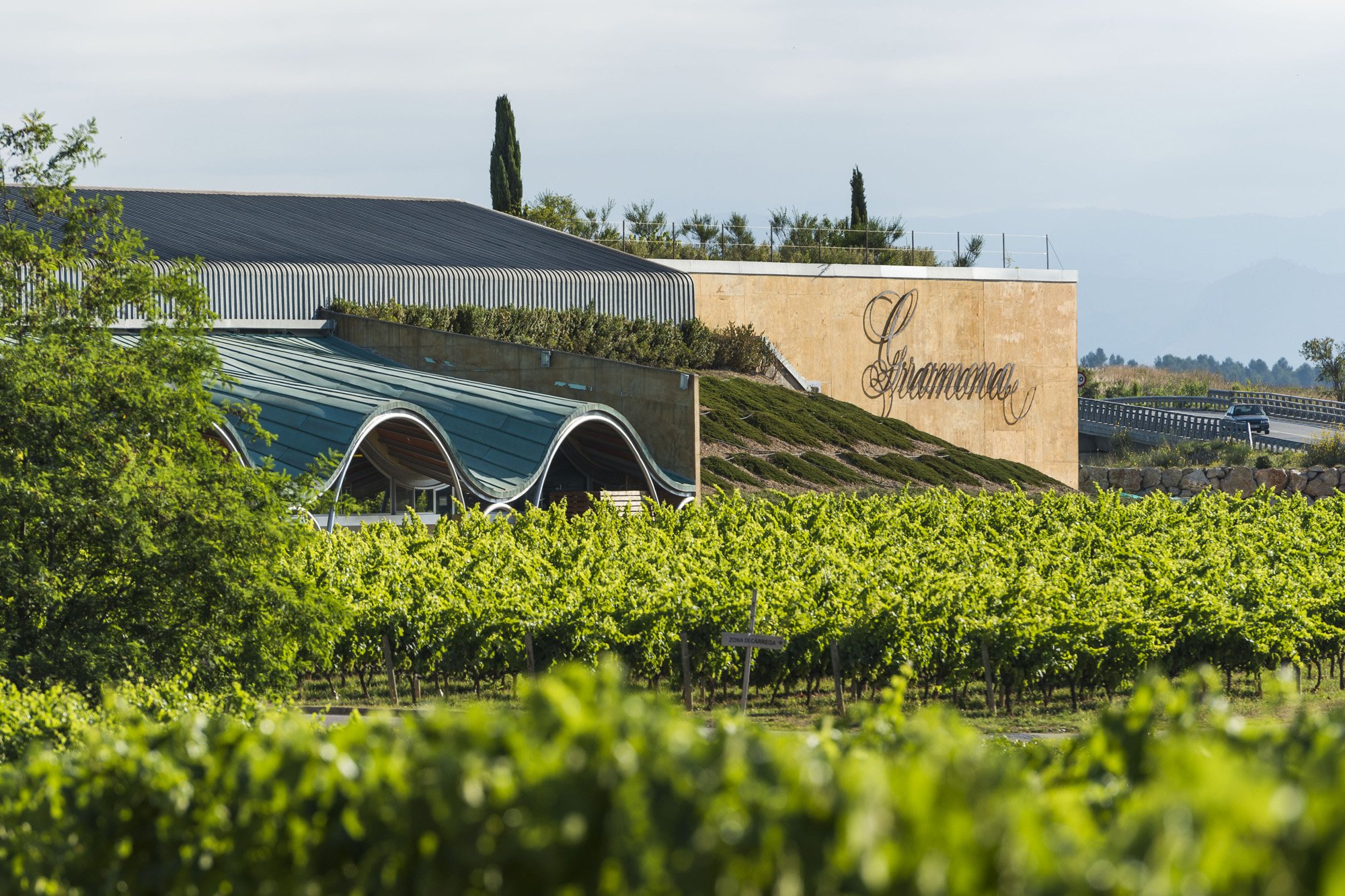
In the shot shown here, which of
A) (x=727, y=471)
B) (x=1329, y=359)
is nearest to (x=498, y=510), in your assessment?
(x=727, y=471)

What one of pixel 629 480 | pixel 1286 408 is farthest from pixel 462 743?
pixel 1286 408

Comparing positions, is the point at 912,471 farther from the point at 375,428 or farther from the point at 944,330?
the point at 375,428

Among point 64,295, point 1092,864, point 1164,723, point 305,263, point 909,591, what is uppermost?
point 305,263

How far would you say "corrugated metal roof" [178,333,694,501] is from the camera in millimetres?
24609

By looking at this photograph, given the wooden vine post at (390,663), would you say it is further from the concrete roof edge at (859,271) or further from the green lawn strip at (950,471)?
the concrete roof edge at (859,271)

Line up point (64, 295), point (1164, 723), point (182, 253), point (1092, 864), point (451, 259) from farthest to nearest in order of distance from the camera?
point (451, 259)
point (182, 253)
point (1164, 723)
point (64, 295)
point (1092, 864)

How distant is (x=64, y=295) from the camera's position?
1157 cm

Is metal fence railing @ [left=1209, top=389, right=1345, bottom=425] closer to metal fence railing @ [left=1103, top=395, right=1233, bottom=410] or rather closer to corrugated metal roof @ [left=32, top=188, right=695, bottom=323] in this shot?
metal fence railing @ [left=1103, top=395, right=1233, bottom=410]

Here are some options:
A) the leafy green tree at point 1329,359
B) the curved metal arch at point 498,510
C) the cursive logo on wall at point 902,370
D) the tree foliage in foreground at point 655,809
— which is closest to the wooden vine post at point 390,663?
the curved metal arch at point 498,510

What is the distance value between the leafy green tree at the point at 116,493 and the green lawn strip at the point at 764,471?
2345 centimetres

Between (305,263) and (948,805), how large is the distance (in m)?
36.9

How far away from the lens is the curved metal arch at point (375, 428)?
24.1m

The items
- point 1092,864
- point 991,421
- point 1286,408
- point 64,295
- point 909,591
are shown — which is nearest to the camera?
point 1092,864

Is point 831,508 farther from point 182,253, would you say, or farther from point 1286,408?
point 1286,408
